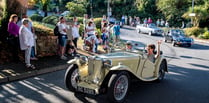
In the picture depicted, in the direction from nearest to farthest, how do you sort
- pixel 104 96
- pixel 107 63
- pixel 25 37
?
pixel 107 63 < pixel 104 96 < pixel 25 37

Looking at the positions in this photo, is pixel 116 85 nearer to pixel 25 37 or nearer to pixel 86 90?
pixel 86 90

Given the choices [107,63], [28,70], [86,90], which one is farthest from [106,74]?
[28,70]

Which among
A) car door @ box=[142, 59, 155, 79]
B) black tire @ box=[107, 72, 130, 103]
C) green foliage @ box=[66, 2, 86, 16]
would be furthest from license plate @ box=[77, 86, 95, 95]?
green foliage @ box=[66, 2, 86, 16]

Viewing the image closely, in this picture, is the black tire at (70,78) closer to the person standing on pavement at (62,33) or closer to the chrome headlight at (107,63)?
the chrome headlight at (107,63)

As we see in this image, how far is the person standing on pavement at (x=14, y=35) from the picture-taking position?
9.09 metres

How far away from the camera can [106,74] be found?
628 cm

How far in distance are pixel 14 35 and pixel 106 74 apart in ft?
14.6

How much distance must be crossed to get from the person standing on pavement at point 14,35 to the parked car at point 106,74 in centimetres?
352

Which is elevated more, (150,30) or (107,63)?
(150,30)

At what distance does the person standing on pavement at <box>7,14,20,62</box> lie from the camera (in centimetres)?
909

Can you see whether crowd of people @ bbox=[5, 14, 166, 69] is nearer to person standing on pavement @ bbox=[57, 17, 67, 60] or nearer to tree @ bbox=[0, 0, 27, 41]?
person standing on pavement @ bbox=[57, 17, 67, 60]

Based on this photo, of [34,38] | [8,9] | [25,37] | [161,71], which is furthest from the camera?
[8,9]

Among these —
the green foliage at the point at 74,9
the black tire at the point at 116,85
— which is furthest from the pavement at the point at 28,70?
the green foliage at the point at 74,9

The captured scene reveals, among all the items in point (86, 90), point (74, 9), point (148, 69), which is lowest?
point (86, 90)
